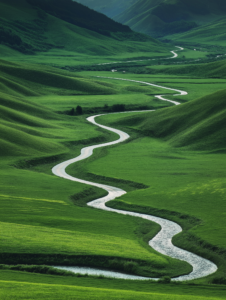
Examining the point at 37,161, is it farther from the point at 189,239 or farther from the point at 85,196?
the point at 189,239

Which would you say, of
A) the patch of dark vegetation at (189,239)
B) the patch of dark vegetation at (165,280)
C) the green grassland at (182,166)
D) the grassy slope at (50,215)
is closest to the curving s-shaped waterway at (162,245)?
the patch of dark vegetation at (189,239)

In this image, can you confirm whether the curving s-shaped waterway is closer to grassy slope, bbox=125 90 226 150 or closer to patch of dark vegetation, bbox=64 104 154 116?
grassy slope, bbox=125 90 226 150

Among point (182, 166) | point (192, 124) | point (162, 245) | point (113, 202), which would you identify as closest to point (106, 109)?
point (192, 124)

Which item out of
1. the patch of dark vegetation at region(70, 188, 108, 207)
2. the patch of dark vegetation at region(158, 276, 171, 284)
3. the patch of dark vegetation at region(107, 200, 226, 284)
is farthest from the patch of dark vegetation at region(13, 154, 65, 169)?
the patch of dark vegetation at region(158, 276, 171, 284)

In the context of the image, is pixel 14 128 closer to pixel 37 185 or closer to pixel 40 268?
pixel 37 185

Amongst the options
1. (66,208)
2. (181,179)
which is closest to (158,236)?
(66,208)
